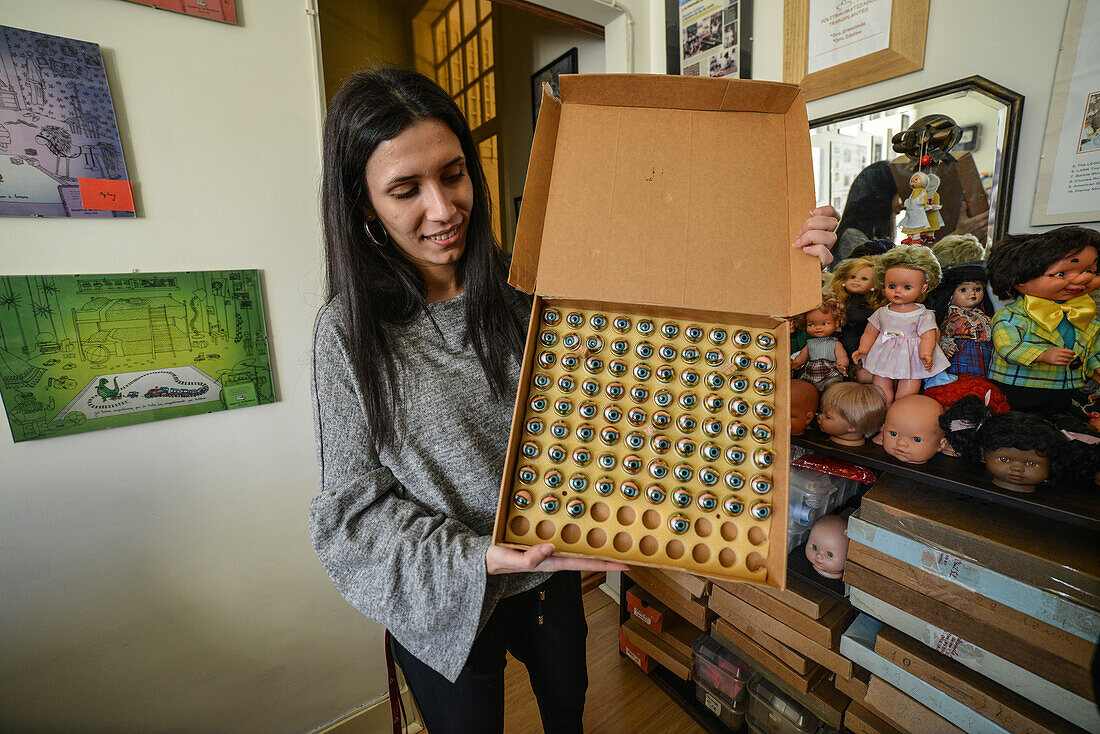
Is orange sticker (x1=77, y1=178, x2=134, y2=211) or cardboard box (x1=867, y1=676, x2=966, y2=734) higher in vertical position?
orange sticker (x1=77, y1=178, x2=134, y2=211)

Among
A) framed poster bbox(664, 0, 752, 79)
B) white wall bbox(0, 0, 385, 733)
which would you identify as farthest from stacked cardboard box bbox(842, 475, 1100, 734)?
white wall bbox(0, 0, 385, 733)

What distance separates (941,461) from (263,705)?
1.77 m

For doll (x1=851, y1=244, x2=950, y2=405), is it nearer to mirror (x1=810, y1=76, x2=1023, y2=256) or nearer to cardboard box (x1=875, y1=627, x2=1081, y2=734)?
mirror (x1=810, y1=76, x2=1023, y2=256)

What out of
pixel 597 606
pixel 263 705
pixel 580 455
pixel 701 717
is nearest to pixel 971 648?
pixel 580 455

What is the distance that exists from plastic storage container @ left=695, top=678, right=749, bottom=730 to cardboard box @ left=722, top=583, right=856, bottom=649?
16.7 inches

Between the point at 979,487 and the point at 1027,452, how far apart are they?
80mm

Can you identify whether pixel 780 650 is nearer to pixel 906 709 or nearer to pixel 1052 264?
pixel 906 709

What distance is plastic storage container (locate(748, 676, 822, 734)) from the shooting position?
1133 millimetres

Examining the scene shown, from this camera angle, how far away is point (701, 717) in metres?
1.44

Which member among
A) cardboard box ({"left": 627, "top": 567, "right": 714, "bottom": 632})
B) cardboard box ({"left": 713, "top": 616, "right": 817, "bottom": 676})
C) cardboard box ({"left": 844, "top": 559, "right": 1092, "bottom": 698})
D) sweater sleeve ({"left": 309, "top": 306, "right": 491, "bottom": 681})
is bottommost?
cardboard box ({"left": 627, "top": 567, "right": 714, "bottom": 632})

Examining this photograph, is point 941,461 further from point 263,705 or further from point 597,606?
point 263,705

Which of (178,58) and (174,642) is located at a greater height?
(178,58)

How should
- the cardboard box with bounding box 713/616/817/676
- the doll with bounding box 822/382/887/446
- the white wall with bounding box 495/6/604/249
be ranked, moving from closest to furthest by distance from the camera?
the doll with bounding box 822/382/887/446 → the cardboard box with bounding box 713/616/817/676 → the white wall with bounding box 495/6/604/249

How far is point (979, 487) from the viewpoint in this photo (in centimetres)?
71
